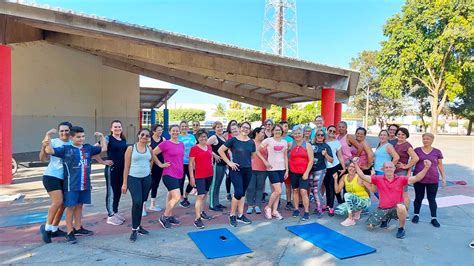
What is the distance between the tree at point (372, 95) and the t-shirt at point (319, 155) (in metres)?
41.0

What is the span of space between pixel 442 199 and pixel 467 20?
84.0 feet

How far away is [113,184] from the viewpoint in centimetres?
486

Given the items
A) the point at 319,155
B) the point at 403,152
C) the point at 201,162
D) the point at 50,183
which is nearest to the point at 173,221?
the point at 201,162

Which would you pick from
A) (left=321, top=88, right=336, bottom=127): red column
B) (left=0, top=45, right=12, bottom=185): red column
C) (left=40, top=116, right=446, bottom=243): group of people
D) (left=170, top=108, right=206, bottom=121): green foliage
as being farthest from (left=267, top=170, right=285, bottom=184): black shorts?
(left=170, top=108, right=206, bottom=121): green foliage

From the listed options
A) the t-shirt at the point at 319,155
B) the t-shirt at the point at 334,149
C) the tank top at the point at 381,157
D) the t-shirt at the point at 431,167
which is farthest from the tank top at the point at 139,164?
the t-shirt at the point at 431,167

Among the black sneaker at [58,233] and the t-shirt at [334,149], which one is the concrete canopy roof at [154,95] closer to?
the t-shirt at [334,149]

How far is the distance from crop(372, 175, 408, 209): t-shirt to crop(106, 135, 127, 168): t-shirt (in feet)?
12.5

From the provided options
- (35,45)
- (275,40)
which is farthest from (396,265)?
(275,40)

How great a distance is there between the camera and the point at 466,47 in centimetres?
2572

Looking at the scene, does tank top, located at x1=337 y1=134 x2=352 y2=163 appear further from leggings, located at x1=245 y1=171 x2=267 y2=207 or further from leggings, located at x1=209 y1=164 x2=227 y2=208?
leggings, located at x1=209 y1=164 x2=227 y2=208

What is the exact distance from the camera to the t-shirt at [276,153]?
533 centimetres

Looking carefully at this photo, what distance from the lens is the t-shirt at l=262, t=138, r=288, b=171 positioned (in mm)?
5332

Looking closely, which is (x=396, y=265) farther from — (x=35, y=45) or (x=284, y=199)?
(x=35, y=45)

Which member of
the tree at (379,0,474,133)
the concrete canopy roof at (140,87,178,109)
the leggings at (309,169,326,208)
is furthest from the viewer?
the tree at (379,0,474,133)
